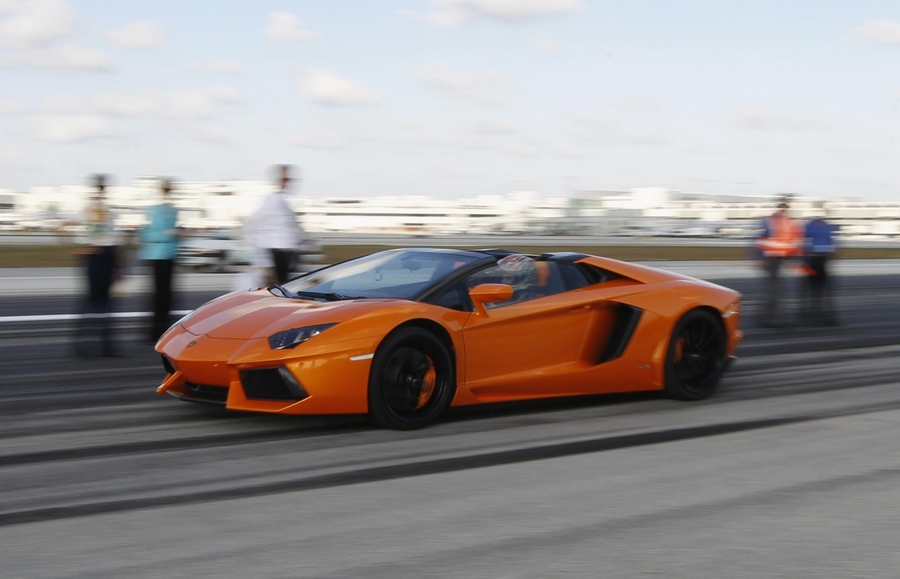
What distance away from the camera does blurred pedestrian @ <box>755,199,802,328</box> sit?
13000 mm

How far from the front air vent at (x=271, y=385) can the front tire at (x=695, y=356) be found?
276cm

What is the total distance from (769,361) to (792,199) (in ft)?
13.2

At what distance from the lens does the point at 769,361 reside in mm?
9664

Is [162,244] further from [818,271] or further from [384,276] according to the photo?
[818,271]

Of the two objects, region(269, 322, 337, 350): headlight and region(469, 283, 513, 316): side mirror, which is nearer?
region(269, 322, 337, 350): headlight

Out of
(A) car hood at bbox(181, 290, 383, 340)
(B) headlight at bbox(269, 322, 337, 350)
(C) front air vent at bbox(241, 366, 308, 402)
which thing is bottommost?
(C) front air vent at bbox(241, 366, 308, 402)

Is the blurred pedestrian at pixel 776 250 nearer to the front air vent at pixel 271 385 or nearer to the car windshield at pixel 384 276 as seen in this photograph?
the car windshield at pixel 384 276

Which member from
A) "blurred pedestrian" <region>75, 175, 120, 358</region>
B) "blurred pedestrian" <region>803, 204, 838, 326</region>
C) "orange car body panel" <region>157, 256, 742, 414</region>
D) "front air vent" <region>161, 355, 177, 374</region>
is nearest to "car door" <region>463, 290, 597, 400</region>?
"orange car body panel" <region>157, 256, 742, 414</region>

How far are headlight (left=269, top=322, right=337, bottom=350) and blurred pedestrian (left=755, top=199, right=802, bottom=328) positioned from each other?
8.54 metres

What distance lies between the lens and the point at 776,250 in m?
13.0

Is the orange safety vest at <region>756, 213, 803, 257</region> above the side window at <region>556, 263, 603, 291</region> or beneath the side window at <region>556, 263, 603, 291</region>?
above

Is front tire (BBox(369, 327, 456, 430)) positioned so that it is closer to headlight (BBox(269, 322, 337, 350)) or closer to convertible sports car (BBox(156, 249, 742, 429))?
convertible sports car (BBox(156, 249, 742, 429))

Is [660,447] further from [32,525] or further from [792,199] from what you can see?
[792,199]

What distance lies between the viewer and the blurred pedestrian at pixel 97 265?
30.0 feet
